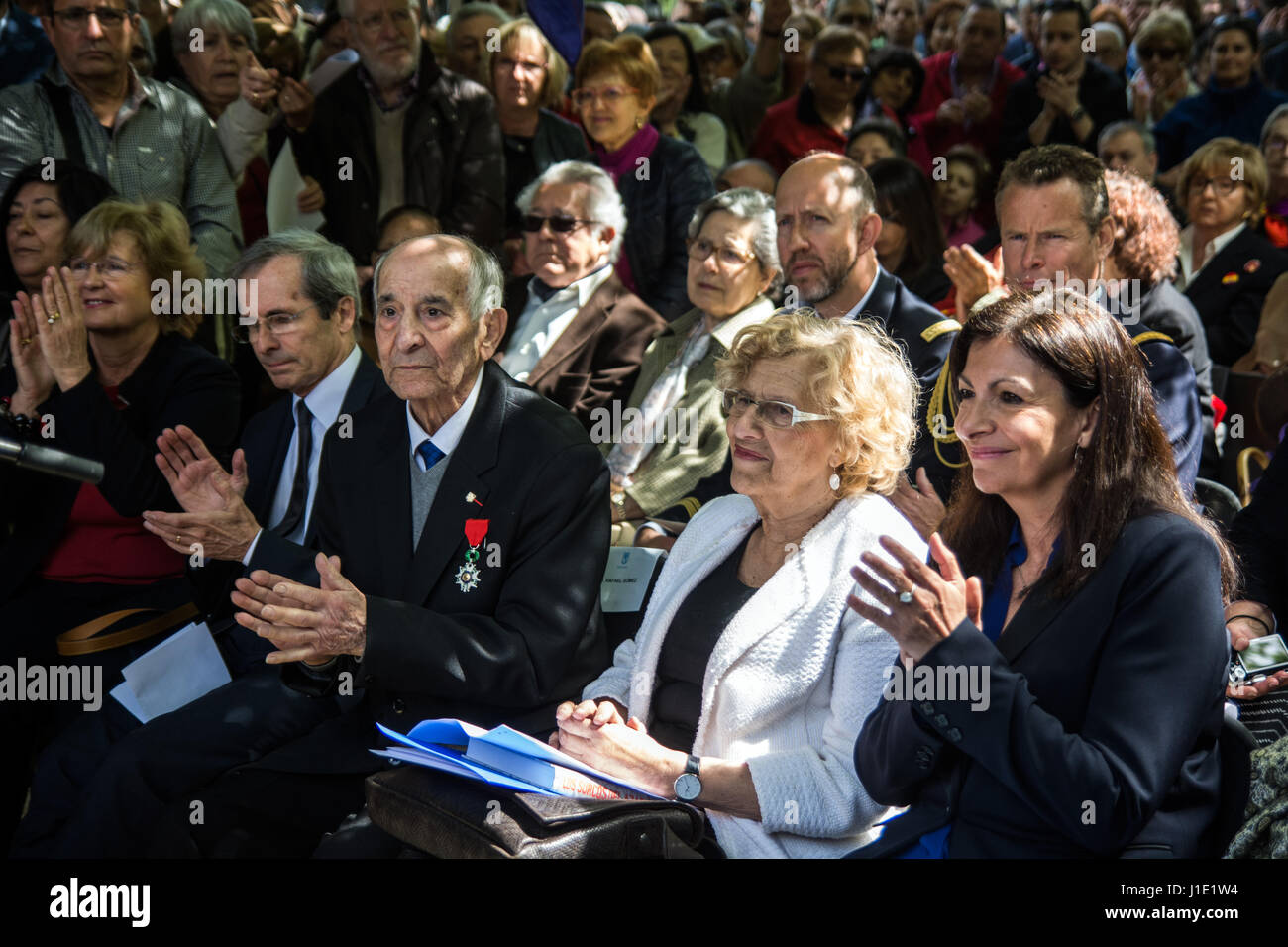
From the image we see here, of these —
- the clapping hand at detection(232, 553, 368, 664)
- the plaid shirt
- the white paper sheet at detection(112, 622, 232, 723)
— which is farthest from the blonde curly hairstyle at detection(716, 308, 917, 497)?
the plaid shirt

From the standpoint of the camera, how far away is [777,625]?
8.82 feet

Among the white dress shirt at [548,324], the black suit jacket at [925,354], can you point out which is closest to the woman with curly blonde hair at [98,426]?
the white dress shirt at [548,324]

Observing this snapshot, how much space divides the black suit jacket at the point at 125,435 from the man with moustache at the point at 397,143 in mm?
Answer: 1730

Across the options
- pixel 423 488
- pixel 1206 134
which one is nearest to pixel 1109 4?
pixel 1206 134

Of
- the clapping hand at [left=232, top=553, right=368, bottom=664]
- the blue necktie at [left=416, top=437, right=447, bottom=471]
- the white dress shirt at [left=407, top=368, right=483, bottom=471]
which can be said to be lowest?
the clapping hand at [left=232, top=553, right=368, bottom=664]

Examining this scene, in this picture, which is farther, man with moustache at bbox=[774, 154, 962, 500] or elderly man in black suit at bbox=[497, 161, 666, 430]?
elderly man in black suit at bbox=[497, 161, 666, 430]

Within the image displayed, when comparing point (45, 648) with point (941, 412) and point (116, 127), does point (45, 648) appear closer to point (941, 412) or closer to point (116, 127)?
point (116, 127)

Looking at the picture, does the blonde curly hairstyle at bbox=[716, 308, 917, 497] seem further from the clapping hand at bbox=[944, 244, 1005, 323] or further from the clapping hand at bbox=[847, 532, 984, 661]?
the clapping hand at bbox=[944, 244, 1005, 323]

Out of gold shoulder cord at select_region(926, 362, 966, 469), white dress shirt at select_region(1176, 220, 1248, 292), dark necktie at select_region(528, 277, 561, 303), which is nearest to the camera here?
gold shoulder cord at select_region(926, 362, 966, 469)

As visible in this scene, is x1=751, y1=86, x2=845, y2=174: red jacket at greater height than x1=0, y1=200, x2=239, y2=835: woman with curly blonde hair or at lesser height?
greater

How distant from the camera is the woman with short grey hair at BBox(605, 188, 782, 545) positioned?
4.48 metres

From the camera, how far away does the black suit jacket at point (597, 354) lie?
4.94 metres

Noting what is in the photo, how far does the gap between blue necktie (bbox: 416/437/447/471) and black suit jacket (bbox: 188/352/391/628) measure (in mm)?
640

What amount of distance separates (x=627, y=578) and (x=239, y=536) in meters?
0.98
